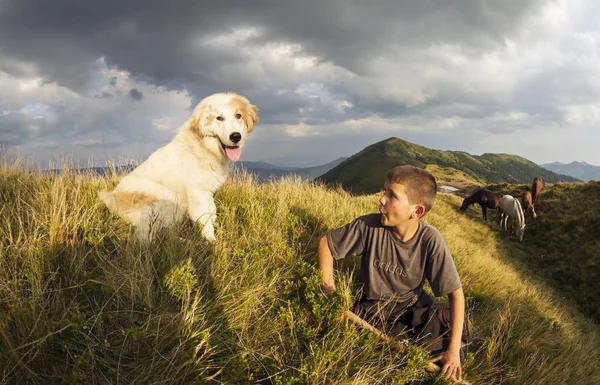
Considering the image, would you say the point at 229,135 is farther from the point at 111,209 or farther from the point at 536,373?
the point at 536,373

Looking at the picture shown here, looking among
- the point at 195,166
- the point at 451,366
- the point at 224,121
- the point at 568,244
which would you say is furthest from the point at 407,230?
the point at 568,244

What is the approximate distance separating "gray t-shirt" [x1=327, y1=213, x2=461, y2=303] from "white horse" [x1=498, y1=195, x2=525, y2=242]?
1602 cm

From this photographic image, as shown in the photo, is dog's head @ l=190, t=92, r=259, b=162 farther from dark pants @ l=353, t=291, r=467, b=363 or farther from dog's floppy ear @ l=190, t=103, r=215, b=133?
dark pants @ l=353, t=291, r=467, b=363

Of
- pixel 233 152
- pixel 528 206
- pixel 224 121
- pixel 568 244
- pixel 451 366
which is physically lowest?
pixel 568 244

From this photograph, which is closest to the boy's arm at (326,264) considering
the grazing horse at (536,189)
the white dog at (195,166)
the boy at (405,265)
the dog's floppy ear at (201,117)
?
the boy at (405,265)

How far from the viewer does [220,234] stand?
371cm

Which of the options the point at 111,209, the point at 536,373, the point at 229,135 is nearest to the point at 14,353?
the point at 111,209

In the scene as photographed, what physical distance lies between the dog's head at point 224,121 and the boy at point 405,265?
1581 mm

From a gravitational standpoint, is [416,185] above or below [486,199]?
above

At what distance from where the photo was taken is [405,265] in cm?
305

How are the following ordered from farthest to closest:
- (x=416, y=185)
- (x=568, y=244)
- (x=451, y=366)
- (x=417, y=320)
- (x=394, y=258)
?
(x=568, y=244)
(x=394, y=258)
(x=417, y=320)
(x=416, y=185)
(x=451, y=366)

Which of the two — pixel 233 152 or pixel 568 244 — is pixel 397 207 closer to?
pixel 233 152

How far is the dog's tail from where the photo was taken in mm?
3502

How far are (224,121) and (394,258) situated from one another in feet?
8.10
